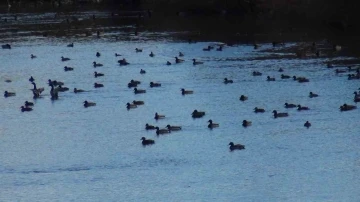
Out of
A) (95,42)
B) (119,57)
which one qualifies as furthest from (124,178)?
(95,42)

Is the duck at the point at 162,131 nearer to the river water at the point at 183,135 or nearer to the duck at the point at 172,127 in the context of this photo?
the duck at the point at 172,127

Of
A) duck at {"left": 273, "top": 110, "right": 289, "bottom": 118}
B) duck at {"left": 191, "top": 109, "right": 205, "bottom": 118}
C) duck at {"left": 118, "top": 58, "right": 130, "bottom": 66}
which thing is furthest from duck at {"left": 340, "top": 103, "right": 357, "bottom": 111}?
duck at {"left": 118, "top": 58, "right": 130, "bottom": 66}

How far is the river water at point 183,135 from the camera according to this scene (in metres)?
38.8

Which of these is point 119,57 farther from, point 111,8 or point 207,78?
point 111,8

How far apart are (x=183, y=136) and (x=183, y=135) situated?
A: 19 centimetres

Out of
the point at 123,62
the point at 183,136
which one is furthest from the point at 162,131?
the point at 123,62

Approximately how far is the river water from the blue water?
5 cm

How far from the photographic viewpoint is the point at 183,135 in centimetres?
4559

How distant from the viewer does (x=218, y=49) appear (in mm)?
64062

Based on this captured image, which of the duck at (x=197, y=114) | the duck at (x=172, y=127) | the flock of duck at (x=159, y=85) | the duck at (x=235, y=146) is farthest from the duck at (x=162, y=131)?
the duck at (x=235, y=146)

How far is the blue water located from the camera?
3881cm

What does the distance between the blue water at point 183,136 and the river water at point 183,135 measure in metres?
0.05

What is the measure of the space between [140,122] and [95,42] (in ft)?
74.1

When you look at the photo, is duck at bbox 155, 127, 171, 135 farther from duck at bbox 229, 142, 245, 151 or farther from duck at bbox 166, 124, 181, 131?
duck at bbox 229, 142, 245, 151
